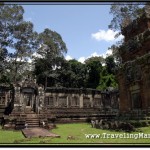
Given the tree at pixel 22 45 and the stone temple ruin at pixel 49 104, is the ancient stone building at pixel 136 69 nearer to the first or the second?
the stone temple ruin at pixel 49 104

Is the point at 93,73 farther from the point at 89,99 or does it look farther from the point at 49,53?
the point at 89,99

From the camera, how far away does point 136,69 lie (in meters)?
19.0

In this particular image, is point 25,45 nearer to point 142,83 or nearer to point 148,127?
point 142,83

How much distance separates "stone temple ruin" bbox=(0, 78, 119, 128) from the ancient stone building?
25.2 ft

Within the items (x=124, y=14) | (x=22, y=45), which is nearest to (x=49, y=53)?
(x=22, y=45)

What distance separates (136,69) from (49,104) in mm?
17026

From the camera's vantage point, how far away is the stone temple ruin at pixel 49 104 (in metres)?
23.6

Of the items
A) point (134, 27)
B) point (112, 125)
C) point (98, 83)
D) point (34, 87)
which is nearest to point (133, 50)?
point (134, 27)

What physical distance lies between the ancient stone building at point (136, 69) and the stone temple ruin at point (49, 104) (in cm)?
769

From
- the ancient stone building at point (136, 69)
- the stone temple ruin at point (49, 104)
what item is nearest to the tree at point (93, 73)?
the stone temple ruin at point (49, 104)

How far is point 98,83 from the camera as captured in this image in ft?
163

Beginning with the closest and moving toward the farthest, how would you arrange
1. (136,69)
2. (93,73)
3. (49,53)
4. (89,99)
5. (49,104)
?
(136,69) → (49,104) → (89,99) → (49,53) → (93,73)

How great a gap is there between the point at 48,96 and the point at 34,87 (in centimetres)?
611

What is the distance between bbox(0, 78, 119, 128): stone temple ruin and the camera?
23.6m
